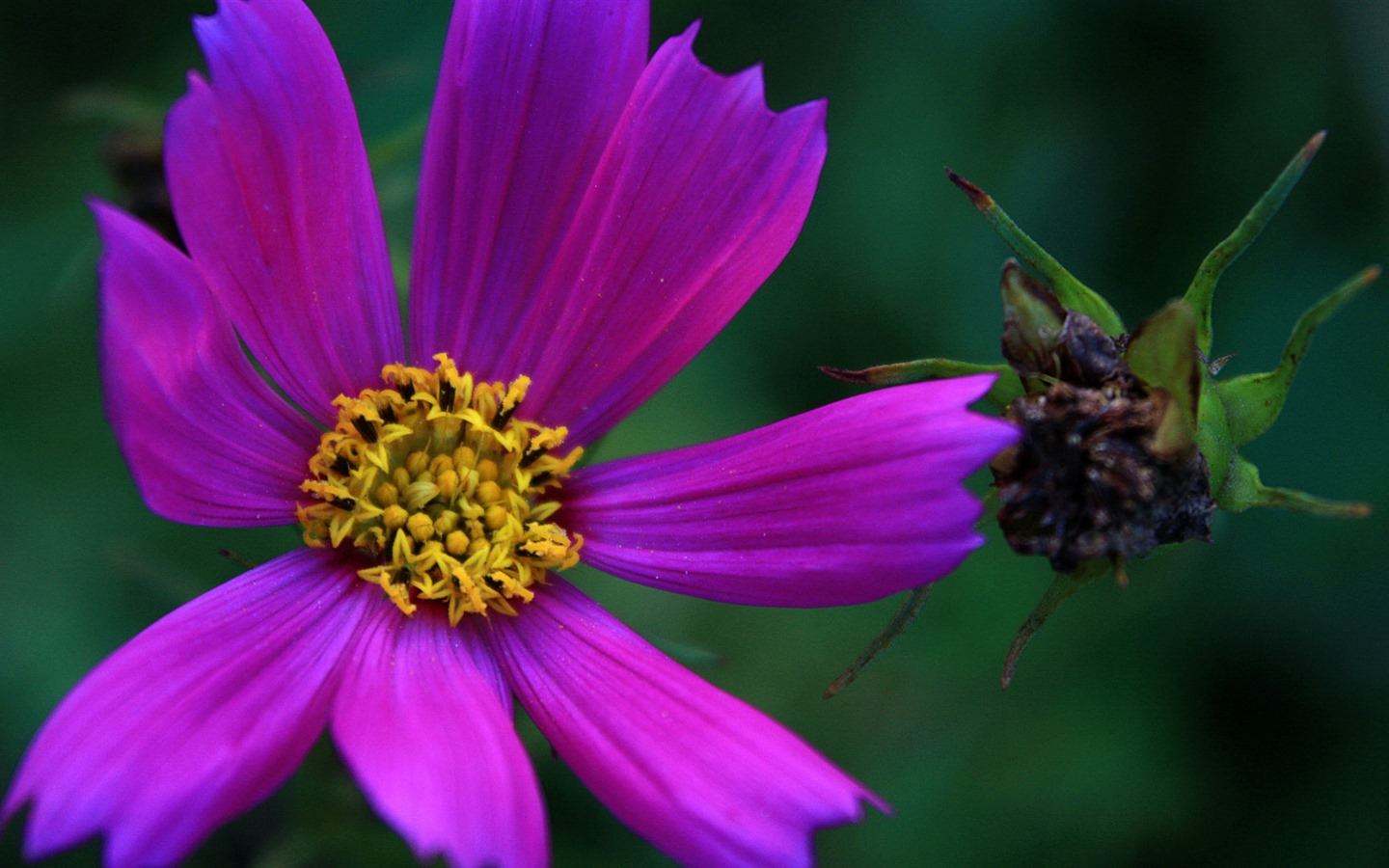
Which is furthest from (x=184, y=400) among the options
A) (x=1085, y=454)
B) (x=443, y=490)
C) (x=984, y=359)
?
(x=984, y=359)

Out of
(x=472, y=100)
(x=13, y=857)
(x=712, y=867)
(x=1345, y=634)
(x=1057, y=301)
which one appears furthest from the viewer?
(x=1345, y=634)

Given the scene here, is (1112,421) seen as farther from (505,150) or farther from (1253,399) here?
(505,150)

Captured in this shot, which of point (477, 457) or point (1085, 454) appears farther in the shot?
point (477, 457)

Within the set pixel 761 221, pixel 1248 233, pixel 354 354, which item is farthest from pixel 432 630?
pixel 1248 233

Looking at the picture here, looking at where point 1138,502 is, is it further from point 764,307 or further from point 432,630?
point 764,307

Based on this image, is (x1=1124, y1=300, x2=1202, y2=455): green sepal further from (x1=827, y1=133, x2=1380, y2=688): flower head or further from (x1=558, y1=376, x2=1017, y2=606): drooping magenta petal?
(x1=558, y1=376, x2=1017, y2=606): drooping magenta petal

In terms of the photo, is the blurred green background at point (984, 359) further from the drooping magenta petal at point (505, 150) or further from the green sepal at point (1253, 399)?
the green sepal at point (1253, 399)

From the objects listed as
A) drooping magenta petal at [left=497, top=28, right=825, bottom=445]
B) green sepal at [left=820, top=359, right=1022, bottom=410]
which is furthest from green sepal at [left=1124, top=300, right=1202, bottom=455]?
drooping magenta petal at [left=497, top=28, right=825, bottom=445]

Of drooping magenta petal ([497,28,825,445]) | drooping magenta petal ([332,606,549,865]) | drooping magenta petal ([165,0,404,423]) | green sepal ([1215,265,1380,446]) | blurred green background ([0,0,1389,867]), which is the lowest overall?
blurred green background ([0,0,1389,867])
